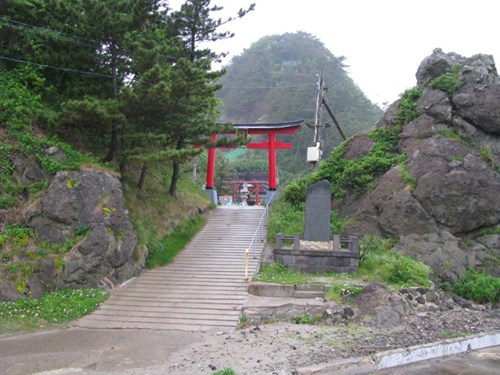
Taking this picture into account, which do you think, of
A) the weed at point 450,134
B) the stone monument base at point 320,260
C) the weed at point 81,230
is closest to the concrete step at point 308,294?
the stone monument base at point 320,260

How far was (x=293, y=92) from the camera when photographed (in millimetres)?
59375

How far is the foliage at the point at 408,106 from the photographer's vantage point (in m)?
19.8

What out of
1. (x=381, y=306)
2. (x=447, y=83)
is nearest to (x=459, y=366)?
(x=381, y=306)

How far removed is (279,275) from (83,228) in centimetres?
608

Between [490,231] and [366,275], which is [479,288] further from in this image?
[366,275]

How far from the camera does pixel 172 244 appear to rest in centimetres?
1630

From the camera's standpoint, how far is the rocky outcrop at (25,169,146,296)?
11.9 metres

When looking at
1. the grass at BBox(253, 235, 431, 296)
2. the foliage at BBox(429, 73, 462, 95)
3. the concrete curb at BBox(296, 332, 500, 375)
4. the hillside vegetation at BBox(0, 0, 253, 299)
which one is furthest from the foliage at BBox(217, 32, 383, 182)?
the concrete curb at BBox(296, 332, 500, 375)

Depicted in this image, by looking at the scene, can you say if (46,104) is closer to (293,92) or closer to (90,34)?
(90,34)

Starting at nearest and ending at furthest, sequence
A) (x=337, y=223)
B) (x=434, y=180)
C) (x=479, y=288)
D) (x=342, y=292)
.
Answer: (x=342, y=292), (x=479, y=288), (x=434, y=180), (x=337, y=223)

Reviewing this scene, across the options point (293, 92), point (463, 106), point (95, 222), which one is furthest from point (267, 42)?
point (95, 222)

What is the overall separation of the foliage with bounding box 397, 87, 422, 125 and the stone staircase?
9.04m

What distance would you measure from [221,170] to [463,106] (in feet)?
80.7

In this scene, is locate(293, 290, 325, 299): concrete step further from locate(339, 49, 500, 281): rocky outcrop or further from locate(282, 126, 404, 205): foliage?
locate(282, 126, 404, 205): foliage
